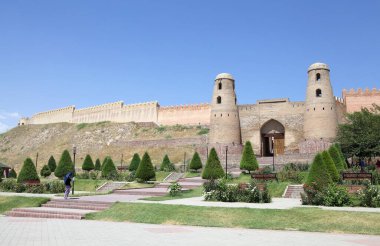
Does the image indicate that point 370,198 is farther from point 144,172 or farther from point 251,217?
point 144,172

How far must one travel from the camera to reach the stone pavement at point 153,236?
24.7 feet

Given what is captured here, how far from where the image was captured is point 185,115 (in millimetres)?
55219

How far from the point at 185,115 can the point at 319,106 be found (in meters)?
25.0

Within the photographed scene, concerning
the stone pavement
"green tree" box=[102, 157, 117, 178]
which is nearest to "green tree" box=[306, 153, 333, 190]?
the stone pavement

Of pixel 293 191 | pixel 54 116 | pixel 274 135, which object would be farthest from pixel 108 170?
pixel 54 116

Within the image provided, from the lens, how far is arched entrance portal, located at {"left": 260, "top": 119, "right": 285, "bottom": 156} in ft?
125

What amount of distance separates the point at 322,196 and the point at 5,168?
33.6 meters

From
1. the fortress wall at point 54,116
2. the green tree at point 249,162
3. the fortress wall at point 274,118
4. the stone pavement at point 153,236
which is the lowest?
the stone pavement at point 153,236

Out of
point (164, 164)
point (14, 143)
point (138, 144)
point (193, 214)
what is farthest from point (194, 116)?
point (193, 214)

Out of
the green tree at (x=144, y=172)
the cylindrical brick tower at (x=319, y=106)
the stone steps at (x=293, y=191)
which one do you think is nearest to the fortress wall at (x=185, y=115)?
the cylindrical brick tower at (x=319, y=106)

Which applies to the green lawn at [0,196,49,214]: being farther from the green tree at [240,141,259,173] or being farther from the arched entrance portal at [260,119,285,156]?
the arched entrance portal at [260,119,285,156]

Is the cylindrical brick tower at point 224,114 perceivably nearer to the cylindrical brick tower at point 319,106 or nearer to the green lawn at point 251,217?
the cylindrical brick tower at point 319,106

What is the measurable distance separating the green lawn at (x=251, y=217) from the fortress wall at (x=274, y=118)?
2675 centimetres

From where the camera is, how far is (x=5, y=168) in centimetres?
3794
